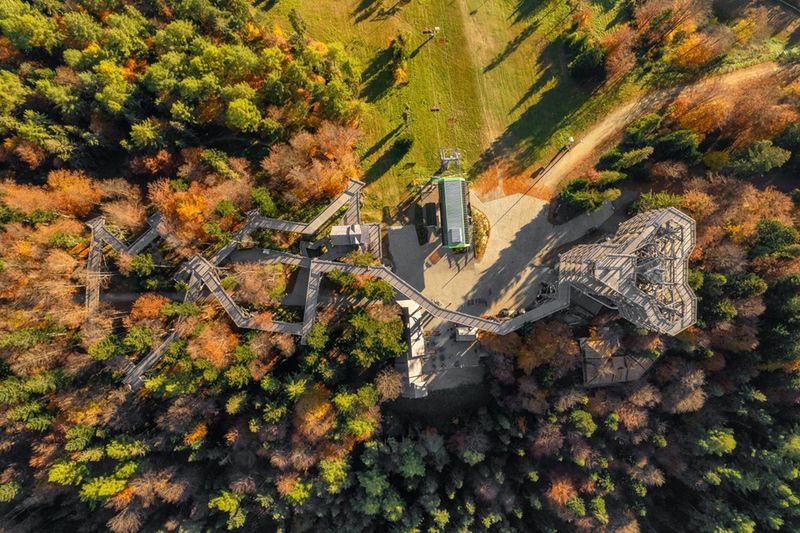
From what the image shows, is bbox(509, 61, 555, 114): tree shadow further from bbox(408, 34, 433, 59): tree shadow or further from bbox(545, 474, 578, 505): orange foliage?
bbox(545, 474, 578, 505): orange foliage


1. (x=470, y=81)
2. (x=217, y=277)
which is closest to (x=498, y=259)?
(x=470, y=81)

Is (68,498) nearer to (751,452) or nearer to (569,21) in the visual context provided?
(751,452)

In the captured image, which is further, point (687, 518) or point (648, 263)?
point (687, 518)

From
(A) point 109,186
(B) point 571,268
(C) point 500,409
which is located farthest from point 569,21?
(A) point 109,186

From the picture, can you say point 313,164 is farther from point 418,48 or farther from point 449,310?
point 449,310

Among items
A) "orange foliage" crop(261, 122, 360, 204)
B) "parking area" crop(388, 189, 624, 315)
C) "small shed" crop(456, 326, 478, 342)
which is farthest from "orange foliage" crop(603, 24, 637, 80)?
"small shed" crop(456, 326, 478, 342)

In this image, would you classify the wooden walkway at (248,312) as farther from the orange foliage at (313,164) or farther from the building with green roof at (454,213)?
the building with green roof at (454,213)

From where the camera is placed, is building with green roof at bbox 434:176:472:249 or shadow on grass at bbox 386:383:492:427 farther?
shadow on grass at bbox 386:383:492:427
